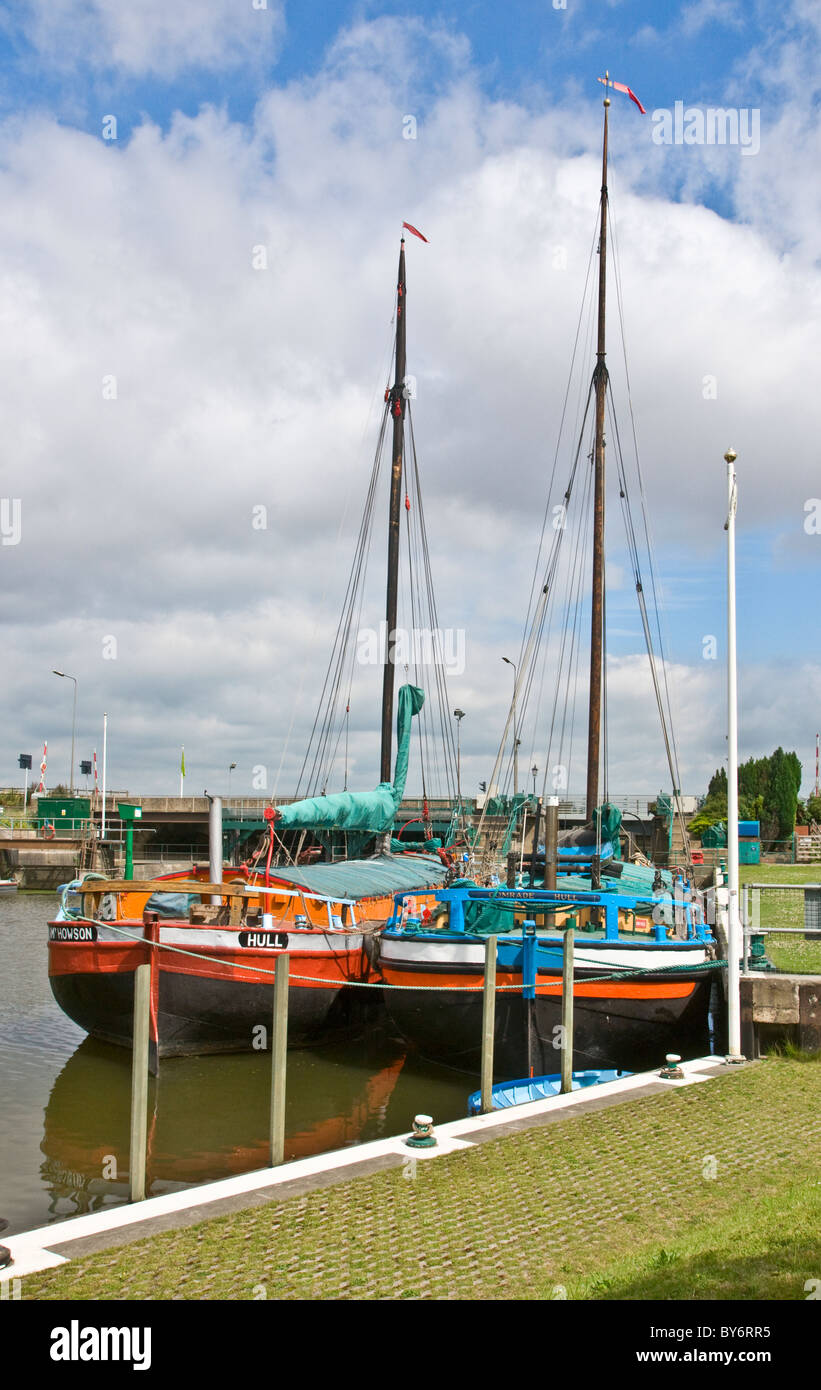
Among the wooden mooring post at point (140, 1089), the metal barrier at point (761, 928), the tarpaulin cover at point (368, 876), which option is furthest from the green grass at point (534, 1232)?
the tarpaulin cover at point (368, 876)

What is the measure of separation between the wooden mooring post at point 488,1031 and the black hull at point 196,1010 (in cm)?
638

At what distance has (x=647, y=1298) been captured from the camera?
5672mm

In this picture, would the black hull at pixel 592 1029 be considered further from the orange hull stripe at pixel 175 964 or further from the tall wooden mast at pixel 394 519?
the tall wooden mast at pixel 394 519

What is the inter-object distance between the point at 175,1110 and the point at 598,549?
689 inches

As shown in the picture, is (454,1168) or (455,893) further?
(455,893)

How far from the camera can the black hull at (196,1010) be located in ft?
54.6

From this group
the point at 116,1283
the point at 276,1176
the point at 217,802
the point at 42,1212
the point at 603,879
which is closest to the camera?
the point at 116,1283

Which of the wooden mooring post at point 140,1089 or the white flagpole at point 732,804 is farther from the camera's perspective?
the white flagpole at point 732,804

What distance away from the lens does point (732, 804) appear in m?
13.2

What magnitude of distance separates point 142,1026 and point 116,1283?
272 cm

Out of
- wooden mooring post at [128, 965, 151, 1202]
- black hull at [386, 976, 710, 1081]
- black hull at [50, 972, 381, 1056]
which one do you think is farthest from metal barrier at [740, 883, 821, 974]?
wooden mooring post at [128, 965, 151, 1202]
